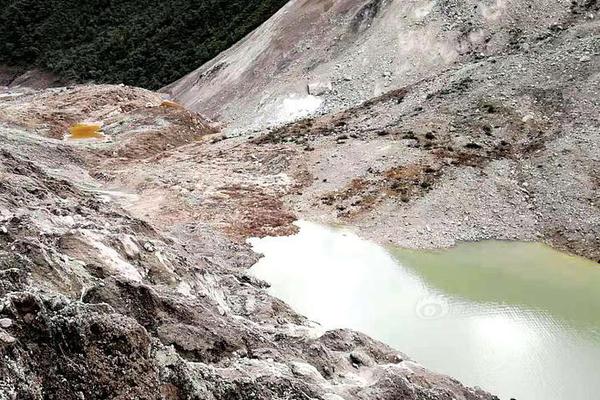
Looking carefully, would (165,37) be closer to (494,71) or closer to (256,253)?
(494,71)

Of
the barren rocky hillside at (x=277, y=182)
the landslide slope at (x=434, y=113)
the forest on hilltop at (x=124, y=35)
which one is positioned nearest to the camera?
the barren rocky hillside at (x=277, y=182)

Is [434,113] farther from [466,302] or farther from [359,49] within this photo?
[466,302]

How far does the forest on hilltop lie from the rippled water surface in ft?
191

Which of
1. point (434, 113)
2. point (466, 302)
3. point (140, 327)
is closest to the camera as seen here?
point (140, 327)

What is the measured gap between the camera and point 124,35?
103 metres

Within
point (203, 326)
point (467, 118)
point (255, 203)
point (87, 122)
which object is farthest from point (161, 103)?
point (203, 326)

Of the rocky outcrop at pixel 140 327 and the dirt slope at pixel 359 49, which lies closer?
the rocky outcrop at pixel 140 327

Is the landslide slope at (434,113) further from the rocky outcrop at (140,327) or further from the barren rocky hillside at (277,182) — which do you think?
the rocky outcrop at (140,327)

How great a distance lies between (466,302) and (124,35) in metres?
87.7

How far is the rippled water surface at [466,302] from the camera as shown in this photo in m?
24.9

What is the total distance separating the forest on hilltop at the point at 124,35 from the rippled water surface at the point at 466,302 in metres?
58.3

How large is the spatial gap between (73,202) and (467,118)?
1144 inches

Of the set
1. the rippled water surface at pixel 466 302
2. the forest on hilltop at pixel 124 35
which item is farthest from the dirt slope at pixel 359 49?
the forest on hilltop at pixel 124 35

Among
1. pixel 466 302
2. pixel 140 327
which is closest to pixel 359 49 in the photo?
pixel 466 302
